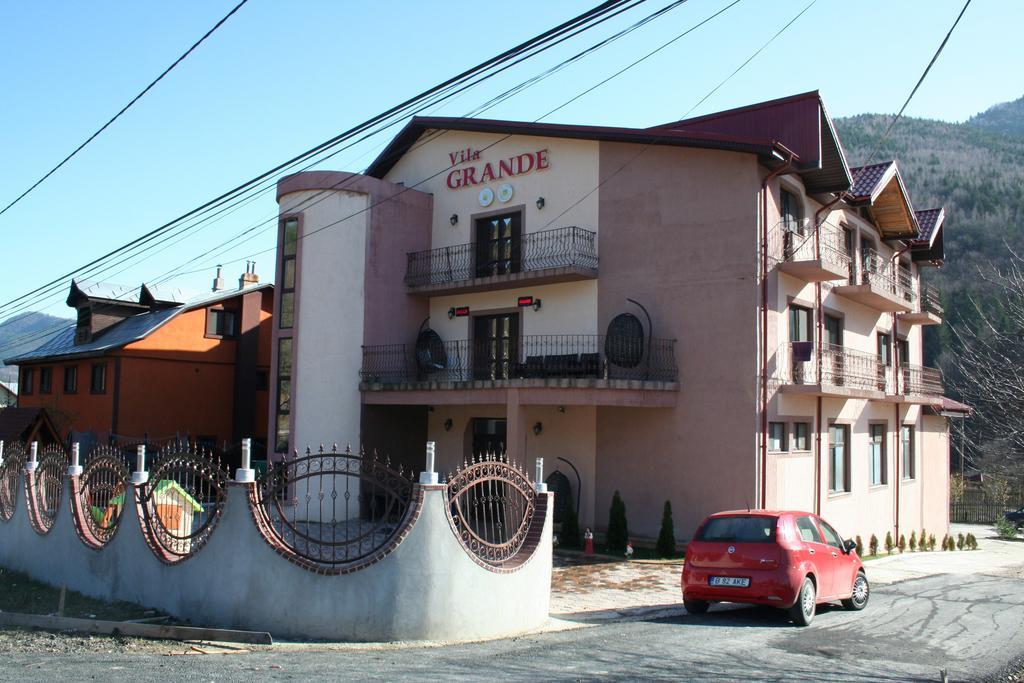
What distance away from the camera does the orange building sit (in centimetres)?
3073

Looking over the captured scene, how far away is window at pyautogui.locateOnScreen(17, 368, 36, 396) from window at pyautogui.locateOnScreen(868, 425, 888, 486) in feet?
103

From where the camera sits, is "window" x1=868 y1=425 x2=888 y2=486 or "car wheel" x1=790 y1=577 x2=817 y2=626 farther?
"window" x1=868 y1=425 x2=888 y2=486

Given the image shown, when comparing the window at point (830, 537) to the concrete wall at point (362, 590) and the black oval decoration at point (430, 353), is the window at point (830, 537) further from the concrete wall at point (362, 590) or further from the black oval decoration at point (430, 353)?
the black oval decoration at point (430, 353)

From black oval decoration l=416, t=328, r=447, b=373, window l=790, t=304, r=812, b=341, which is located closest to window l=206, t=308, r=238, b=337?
black oval decoration l=416, t=328, r=447, b=373

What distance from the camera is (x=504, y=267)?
24031 mm

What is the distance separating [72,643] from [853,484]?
19.9 meters

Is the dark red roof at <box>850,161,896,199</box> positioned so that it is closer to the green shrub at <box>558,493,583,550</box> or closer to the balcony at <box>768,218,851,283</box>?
the balcony at <box>768,218,851,283</box>

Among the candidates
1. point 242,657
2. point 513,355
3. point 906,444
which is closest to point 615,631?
point 242,657

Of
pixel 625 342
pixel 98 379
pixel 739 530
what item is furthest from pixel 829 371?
pixel 98 379

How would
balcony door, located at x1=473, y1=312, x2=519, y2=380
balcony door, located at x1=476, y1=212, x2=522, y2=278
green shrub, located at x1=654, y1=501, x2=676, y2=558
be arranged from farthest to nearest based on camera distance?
balcony door, located at x1=476, y1=212, x2=522, y2=278 → balcony door, located at x1=473, y1=312, x2=519, y2=380 → green shrub, located at x1=654, y1=501, x2=676, y2=558

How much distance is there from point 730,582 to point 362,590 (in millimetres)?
5089

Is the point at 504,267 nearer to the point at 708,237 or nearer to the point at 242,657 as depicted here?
A: the point at 708,237

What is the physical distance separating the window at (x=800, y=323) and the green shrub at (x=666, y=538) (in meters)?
5.48

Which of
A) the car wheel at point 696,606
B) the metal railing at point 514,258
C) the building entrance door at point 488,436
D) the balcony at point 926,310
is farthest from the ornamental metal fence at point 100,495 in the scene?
the balcony at point 926,310
